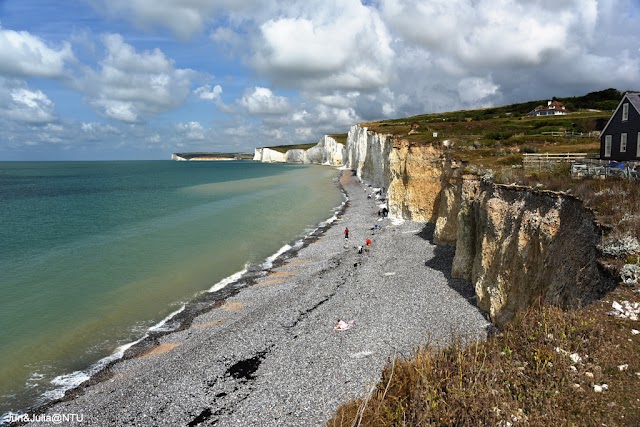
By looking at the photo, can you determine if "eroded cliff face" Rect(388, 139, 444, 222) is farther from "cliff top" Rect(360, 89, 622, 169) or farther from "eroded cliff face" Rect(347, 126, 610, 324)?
"eroded cliff face" Rect(347, 126, 610, 324)

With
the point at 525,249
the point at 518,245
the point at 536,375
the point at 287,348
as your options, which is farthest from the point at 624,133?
the point at 287,348

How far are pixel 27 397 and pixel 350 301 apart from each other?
1672cm

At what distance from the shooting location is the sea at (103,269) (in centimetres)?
1959

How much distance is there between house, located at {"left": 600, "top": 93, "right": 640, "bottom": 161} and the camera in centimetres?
2377

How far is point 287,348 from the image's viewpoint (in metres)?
19.0

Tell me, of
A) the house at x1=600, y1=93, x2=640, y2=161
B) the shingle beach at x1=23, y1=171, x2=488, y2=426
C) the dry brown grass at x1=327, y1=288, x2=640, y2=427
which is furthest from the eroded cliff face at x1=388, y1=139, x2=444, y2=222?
the dry brown grass at x1=327, y1=288, x2=640, y2=427

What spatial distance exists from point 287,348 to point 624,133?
83.2 ft

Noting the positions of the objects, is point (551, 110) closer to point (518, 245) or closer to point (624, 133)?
point (624, 133)

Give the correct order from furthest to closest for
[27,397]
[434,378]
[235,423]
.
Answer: [27,397] < [235,423] < [434,378]

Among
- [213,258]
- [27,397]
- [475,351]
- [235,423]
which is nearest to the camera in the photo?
[475,351]

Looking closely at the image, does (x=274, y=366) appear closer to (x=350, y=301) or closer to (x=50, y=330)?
(x=350, y=301)

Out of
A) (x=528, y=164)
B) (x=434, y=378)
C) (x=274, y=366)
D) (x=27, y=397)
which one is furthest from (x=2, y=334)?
(x=528, y=164)

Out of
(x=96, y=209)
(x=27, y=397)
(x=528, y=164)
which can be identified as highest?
(x=528, y=164)

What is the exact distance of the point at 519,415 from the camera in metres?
6.81
